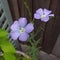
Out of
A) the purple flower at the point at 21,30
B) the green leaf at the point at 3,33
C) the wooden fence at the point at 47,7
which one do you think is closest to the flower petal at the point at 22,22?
the purple flower at the point at 21,30

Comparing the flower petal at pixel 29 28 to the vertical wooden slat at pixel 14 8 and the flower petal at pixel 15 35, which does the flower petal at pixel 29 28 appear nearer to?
the flower petal at pixel 15 35

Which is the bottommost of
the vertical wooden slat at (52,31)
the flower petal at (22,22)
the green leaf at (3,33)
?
the vertical wooden slat at (52,31)

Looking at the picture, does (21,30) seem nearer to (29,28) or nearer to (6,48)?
(29,28)

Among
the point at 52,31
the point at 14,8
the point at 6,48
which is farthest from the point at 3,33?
the point at 52,31

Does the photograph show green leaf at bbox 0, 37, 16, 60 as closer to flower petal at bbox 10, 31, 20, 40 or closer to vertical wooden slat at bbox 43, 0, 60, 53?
flower petal at bbox 10, 31, 20, 40

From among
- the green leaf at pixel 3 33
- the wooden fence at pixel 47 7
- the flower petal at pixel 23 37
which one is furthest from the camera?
the wooden fence at pixel 47 7

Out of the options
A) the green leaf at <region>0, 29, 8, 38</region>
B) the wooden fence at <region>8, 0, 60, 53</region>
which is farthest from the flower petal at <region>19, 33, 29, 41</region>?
the wooden fence at <region>8, 0, 60, 53</region>

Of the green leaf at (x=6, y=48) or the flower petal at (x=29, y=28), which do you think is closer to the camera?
the flower petal at (x=29, y=28)
